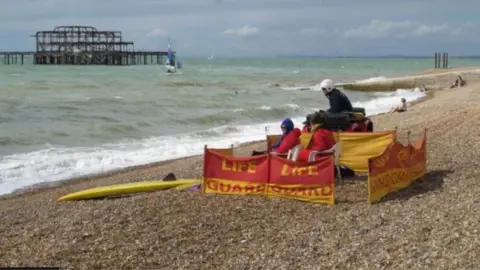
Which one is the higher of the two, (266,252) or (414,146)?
(414,146)

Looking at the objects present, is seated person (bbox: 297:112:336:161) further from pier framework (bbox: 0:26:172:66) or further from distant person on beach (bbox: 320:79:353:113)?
pier framework (bbox: 0:26:172:66)

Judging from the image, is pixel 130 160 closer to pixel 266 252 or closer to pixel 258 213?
pixel 258 213

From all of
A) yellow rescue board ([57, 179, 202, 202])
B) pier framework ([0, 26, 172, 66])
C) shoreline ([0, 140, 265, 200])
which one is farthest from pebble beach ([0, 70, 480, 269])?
pier framework ([0, 26, 172, 66])

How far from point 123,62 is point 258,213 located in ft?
356

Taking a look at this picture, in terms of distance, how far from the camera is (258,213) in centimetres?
855

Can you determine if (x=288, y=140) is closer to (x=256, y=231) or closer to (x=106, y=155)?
(x=256, y=231)

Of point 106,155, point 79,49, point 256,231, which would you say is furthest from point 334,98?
point 79,49

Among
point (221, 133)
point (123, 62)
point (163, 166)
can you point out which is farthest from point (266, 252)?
point (123, 62)

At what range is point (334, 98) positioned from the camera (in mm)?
11359

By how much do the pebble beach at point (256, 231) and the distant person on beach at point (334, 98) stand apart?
1.56m

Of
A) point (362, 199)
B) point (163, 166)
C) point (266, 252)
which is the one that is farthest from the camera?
point (163, 166)

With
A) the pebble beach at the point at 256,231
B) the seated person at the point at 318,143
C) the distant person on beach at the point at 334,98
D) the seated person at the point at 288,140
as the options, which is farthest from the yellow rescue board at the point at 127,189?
the distant person on beach at the point at 334,98

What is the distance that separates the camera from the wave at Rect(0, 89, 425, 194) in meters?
15.0

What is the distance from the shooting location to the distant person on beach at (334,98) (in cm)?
1111
